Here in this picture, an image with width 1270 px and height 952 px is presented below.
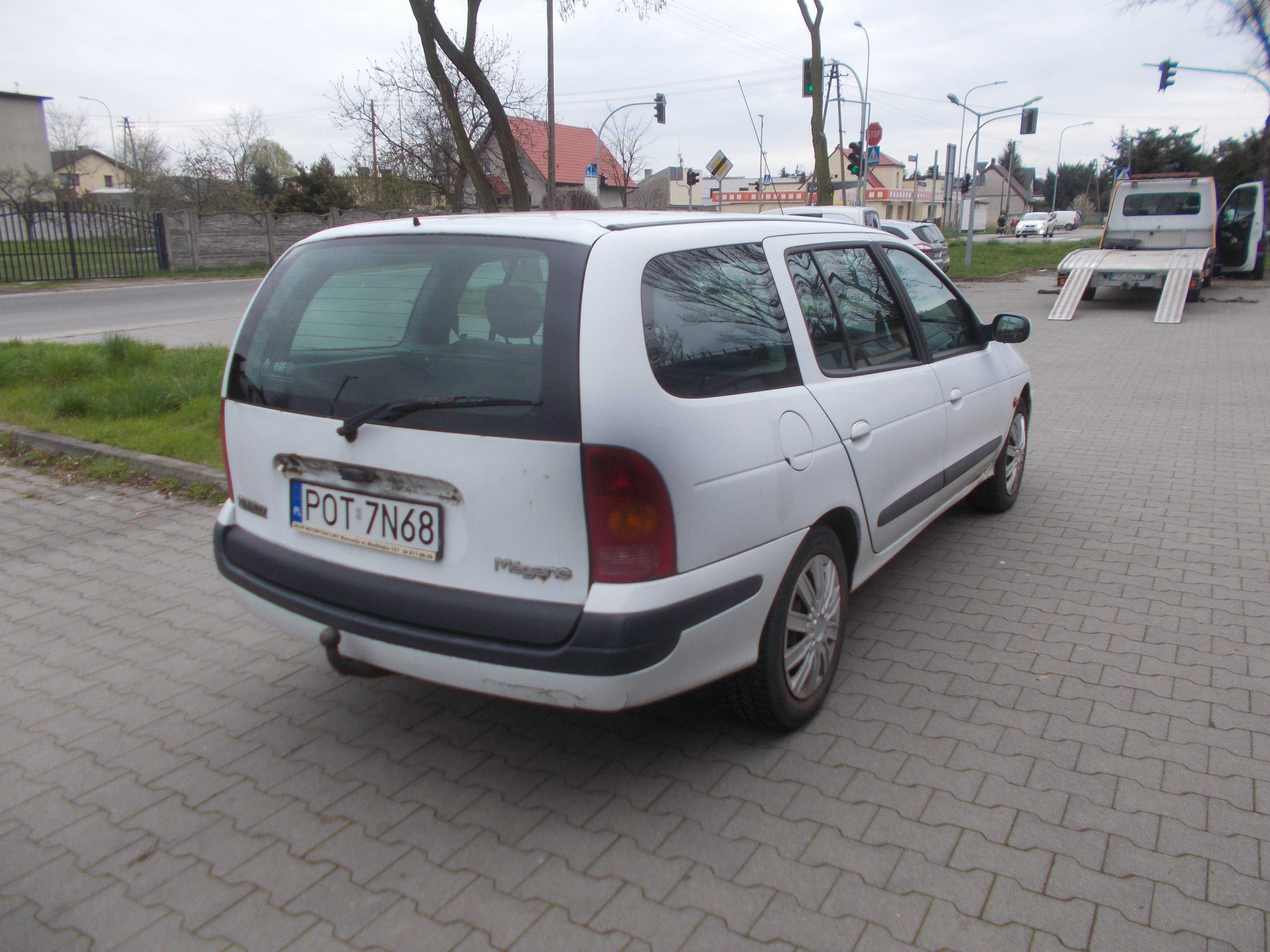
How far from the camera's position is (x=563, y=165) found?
57406mm

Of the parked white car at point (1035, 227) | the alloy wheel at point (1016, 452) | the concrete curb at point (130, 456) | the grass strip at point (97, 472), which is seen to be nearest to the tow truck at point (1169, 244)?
the alloy wheel at point (1016, 452)

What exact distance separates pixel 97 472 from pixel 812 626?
5290 mm

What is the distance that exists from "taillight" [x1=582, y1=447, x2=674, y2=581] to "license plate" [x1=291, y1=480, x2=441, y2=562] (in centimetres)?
47

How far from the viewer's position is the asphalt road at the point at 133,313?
45.1ft

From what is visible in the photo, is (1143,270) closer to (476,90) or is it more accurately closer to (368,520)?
(476,90)

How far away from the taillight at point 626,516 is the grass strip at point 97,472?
13.6 feet

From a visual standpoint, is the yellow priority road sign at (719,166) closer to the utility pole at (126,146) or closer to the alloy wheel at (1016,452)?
the alloy wheel at (1016,452)

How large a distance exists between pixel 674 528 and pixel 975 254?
1398 inches

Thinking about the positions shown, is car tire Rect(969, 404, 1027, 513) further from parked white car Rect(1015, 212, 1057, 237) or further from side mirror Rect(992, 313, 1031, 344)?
parked white car Rect(1015, 212, 1057, 237)

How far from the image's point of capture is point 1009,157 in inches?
4510

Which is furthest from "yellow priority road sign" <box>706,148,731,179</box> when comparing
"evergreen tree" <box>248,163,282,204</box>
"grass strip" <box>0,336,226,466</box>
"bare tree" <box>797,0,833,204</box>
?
"evergreen tree" <box>248,163,282,204</box>

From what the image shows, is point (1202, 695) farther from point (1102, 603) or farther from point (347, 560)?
point (347, 560)

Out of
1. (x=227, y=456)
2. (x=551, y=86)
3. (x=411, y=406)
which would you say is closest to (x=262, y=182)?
(x=551, y=86)

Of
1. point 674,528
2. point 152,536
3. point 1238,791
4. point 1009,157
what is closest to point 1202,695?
point 1238,791
